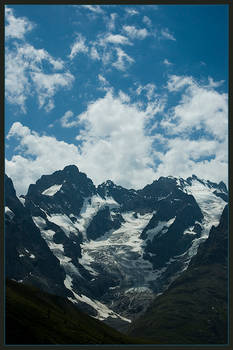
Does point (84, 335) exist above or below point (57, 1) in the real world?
below

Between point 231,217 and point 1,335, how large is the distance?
41969 millimetres

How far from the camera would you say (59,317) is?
189375mm

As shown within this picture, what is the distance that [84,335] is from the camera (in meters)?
175

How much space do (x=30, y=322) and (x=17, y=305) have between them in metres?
13.5

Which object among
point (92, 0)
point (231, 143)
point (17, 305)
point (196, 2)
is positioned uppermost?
point (196, 2)

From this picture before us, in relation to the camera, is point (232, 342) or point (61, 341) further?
point (61, 341)

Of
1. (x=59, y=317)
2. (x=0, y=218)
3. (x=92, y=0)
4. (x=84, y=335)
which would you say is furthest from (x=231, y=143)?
(x=59, y=317)

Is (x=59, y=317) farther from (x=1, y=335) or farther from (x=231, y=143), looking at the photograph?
(x=231, y=143)

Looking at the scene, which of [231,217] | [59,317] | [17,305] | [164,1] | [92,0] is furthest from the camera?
[59,317]

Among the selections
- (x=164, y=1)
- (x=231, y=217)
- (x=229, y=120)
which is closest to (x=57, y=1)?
(x=164, y=1)

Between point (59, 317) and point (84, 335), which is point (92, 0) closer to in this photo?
point (84, 335)

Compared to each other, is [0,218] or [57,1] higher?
[57,1]

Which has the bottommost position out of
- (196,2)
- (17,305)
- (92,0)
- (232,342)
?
(232,342)

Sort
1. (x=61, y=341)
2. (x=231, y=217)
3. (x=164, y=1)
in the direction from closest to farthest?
(x=164, y=1) → (x=231, y=217) → (x=61, y=341)
